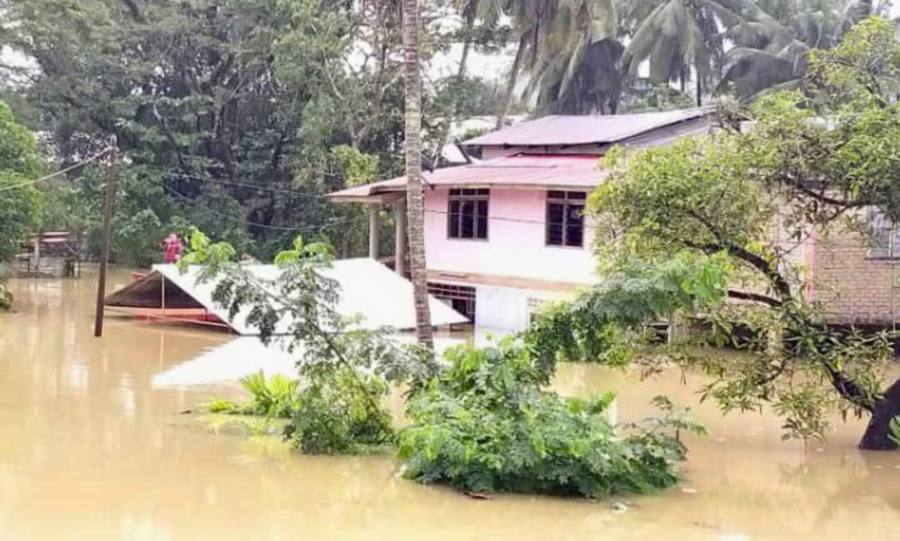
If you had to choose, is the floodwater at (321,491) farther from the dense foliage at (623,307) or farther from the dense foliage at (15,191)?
the dense foliage at (15,191)

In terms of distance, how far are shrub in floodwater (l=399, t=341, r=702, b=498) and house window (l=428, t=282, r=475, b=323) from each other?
41.9 ft

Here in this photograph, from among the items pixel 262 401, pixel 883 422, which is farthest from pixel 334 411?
pixel 883 422

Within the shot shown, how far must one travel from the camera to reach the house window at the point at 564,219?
67.2ft

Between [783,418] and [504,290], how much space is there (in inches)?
352

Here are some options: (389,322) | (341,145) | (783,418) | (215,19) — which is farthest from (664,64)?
(783,418)

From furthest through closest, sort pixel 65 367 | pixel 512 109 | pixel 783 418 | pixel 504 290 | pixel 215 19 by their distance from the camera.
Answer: pixel 512 109 → pixel 215 19 → pixel 504 290 → pixel 65 367 → pixel 783 418

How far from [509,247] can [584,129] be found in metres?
3.71

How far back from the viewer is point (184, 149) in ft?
115

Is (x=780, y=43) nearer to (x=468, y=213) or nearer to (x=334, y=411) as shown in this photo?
(x=468, y=213)

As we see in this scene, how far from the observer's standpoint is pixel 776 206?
11.5 m

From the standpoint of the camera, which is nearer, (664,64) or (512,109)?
(664,64)

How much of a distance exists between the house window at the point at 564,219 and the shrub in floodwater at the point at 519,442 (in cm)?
1034

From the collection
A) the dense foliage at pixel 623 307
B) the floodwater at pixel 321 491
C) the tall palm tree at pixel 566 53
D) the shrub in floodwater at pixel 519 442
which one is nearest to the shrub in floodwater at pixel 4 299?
the floodwater at pixel 321 491

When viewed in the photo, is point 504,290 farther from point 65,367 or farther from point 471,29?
point 471,29
